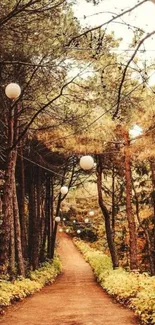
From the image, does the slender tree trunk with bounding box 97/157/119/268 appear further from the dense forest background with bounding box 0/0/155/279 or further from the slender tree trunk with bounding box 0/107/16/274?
the slender tree trunk with bounding box 0/107/16/274

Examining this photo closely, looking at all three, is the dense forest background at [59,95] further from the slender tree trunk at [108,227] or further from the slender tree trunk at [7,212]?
the slender tree trunk at [108,227]

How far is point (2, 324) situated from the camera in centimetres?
724

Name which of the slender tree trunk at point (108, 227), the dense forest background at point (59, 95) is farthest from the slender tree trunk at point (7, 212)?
the slender tree trunk at point (108, 227)

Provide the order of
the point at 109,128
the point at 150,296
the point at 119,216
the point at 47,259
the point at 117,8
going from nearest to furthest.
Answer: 1. the point at 117,8
2. the point at 150,296
3. the point at 109,128
4. the point at 47,259
5. the point at 119,216

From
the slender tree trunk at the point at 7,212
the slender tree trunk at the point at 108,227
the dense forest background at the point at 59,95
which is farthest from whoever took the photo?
the slender tree trunk at the point at 108,227

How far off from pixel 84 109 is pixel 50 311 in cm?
640

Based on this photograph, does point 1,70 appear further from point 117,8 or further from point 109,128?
point 117,8

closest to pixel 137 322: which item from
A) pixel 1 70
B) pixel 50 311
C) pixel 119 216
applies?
pixel 50 311

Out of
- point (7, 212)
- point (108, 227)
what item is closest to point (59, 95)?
point (7, 212)

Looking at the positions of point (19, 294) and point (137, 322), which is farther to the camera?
point (19, 294)

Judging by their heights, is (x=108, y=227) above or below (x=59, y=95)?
below

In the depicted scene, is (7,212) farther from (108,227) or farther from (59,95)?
(108,227)

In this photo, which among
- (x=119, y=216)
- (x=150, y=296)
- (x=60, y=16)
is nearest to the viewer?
(x=150, y=296)

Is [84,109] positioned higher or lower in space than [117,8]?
higher
